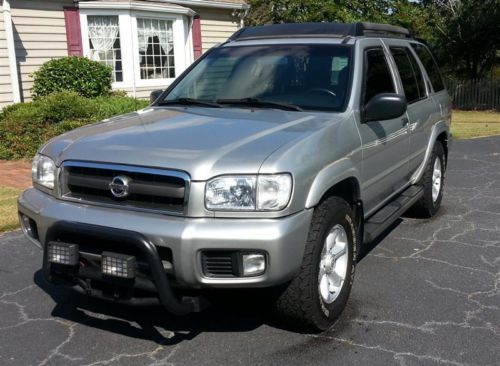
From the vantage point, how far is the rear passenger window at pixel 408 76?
527cm

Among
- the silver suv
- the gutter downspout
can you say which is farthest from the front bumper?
the gutter downspout

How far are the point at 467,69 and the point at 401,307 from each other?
2068 centimetres

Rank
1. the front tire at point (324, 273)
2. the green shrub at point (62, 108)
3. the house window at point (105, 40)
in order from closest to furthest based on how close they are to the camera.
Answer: the front tire at point (324, 273)
the green shrub at point (62, 108)
the house window at point (105, 40)

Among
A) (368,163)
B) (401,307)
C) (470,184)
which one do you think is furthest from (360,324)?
(470,184)

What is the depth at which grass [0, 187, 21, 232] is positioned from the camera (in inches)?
239

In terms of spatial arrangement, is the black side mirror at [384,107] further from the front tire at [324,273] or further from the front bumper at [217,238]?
the front bumper at [217,238]

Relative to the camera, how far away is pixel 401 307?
4039 mm

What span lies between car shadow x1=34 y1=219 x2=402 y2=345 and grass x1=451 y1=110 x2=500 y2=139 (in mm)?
10134

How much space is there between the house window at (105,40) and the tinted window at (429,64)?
26.9 ft

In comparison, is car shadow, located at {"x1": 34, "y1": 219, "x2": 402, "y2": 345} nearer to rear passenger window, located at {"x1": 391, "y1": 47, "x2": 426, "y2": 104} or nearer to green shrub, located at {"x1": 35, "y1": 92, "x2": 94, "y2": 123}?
rear passenger window, located at {"x1": 391, "y1": 47, "x2": 426, "y2": 104}

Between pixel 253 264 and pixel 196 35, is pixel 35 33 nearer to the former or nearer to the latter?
pixel 196 35

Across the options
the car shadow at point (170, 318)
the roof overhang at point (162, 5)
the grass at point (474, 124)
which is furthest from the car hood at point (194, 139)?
the grass at point (474, 124)

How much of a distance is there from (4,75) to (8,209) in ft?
18.3

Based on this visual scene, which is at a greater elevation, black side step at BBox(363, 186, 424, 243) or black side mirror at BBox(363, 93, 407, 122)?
black side mirror at BBox(363, 93, 407, 122)
